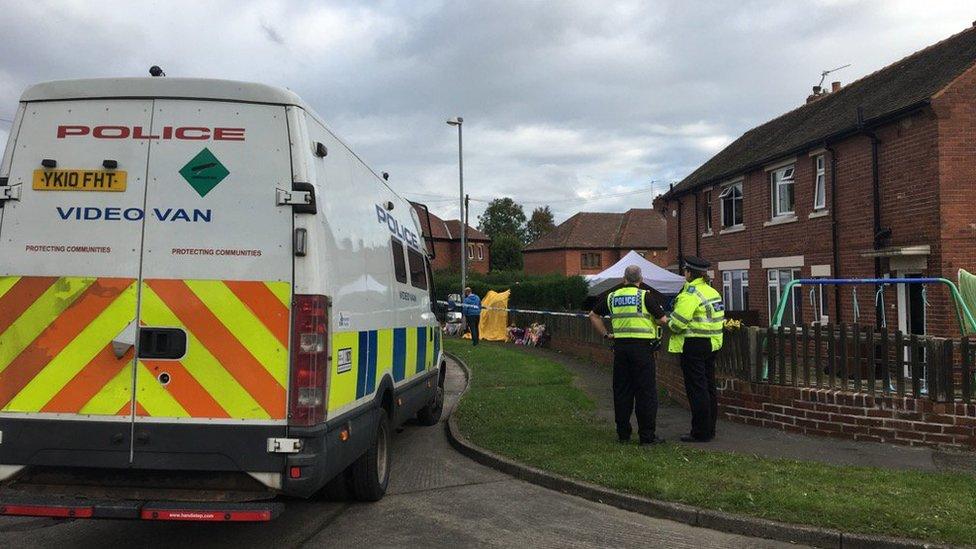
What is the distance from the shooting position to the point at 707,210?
22016 millimetres

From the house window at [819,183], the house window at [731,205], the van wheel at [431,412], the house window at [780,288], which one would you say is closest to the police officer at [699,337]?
the van wheel at [431,412]

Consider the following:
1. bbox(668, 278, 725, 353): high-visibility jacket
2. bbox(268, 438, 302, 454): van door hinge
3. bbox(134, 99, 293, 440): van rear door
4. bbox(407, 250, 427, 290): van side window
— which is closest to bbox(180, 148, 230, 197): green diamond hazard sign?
bbox(134, 99, 293, 440): van rear door

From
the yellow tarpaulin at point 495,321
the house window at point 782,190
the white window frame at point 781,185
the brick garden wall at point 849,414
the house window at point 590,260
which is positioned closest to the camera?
the brick garden wall at point 849,414

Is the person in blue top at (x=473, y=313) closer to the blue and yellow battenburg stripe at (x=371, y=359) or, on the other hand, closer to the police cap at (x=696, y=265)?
the blue and yellow battenburg stripe at (x=371, y=359)

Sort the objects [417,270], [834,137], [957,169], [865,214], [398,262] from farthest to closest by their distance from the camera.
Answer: [834,137]
[865,214]
[957,169]
[417,270]
[398,262]

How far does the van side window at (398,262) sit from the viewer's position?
6.28m

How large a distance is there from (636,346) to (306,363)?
3.81 metres

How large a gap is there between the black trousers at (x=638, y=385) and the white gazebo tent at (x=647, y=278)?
11.2m

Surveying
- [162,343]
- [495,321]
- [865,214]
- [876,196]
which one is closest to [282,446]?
[162,343]

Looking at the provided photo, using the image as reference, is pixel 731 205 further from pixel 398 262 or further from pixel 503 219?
pixel 503 219

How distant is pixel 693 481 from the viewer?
5.58 metres

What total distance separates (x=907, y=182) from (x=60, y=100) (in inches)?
532

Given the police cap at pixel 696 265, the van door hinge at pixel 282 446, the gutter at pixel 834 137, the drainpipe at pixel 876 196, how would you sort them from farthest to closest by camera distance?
the drainpipe at pixel 876 196 → the gutter at pixel 834 137 → the police cap at pixel 696 265 → the van door hinge at pixel 282 446

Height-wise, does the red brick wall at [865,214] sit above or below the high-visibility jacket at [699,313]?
above
